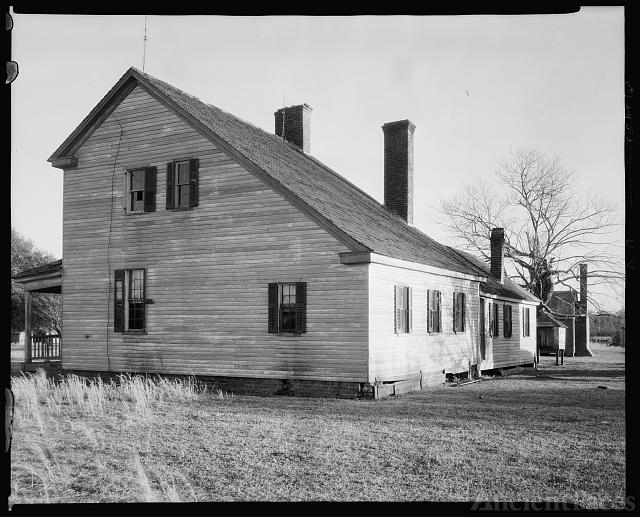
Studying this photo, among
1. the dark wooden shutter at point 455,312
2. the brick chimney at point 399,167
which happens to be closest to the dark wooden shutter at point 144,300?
the dark wooden shutter at point 455,312

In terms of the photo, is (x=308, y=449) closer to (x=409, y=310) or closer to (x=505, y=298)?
(x=409, y=310)

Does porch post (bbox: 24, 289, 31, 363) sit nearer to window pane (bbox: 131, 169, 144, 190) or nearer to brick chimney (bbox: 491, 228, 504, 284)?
window pane (bbox: 131, 169, 144, 190)

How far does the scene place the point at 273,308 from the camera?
17469 mm

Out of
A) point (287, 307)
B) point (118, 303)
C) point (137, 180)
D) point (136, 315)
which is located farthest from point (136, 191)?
point (287, 307)

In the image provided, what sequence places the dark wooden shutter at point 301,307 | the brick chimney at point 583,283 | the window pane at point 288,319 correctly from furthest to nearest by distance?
the brick chimney at point 583,283 < the window pane at point 288,319 < the dark wooden shutter at point 301,307

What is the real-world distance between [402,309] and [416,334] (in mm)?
1491

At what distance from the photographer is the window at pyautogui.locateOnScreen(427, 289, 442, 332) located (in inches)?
831

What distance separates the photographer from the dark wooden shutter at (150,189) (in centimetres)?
1925

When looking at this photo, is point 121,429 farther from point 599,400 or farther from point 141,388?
point 599,400

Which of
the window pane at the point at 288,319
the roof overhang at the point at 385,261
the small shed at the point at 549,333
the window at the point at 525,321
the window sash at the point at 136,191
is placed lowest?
the small shed at the point at 549,333

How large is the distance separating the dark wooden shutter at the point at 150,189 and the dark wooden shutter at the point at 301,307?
511 cm

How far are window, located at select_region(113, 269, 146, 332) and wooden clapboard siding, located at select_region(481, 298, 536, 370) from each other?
13.8 metres

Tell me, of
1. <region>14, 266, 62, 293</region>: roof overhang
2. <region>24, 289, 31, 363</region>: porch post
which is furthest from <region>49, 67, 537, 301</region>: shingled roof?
<region>24, 289, 31, 363</region>: porch post

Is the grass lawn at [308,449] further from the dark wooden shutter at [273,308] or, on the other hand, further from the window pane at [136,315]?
the window pane at [136,315]
